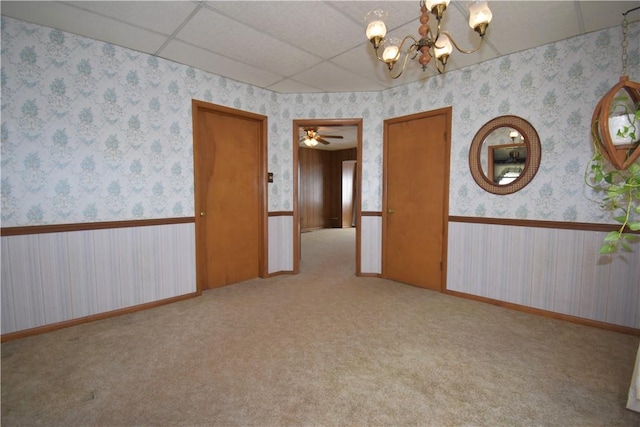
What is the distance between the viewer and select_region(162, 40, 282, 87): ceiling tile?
303cm

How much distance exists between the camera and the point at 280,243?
14.5 feet

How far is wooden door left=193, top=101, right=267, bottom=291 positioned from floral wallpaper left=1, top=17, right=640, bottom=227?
22cm

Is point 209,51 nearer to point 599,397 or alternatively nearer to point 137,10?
point 137,10

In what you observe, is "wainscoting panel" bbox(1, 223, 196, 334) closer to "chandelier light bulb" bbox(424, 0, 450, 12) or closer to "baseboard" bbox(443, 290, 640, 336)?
"chandelier light bulb" bbox(424, 0, 450, 12)

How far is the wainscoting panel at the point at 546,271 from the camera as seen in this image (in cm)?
262

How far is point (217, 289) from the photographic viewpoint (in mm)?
3773

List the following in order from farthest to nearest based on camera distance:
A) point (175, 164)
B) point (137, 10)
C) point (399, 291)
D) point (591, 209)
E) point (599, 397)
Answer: point (399, 291), point (175, 164), point (591, 209), point (137, 10), point (599, 397)

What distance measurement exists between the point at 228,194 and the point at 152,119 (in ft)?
3.83

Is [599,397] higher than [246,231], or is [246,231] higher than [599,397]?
[246,231]

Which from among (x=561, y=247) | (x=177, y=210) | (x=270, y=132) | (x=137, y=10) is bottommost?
(x=561, y=247)

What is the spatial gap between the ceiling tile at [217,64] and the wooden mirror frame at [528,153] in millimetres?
2360

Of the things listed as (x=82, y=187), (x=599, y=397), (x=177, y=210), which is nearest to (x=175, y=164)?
(x=177, y=210)

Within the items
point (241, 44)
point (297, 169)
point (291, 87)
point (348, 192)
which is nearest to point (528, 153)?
point (297, 169)

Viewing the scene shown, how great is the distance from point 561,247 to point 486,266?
69 cm
